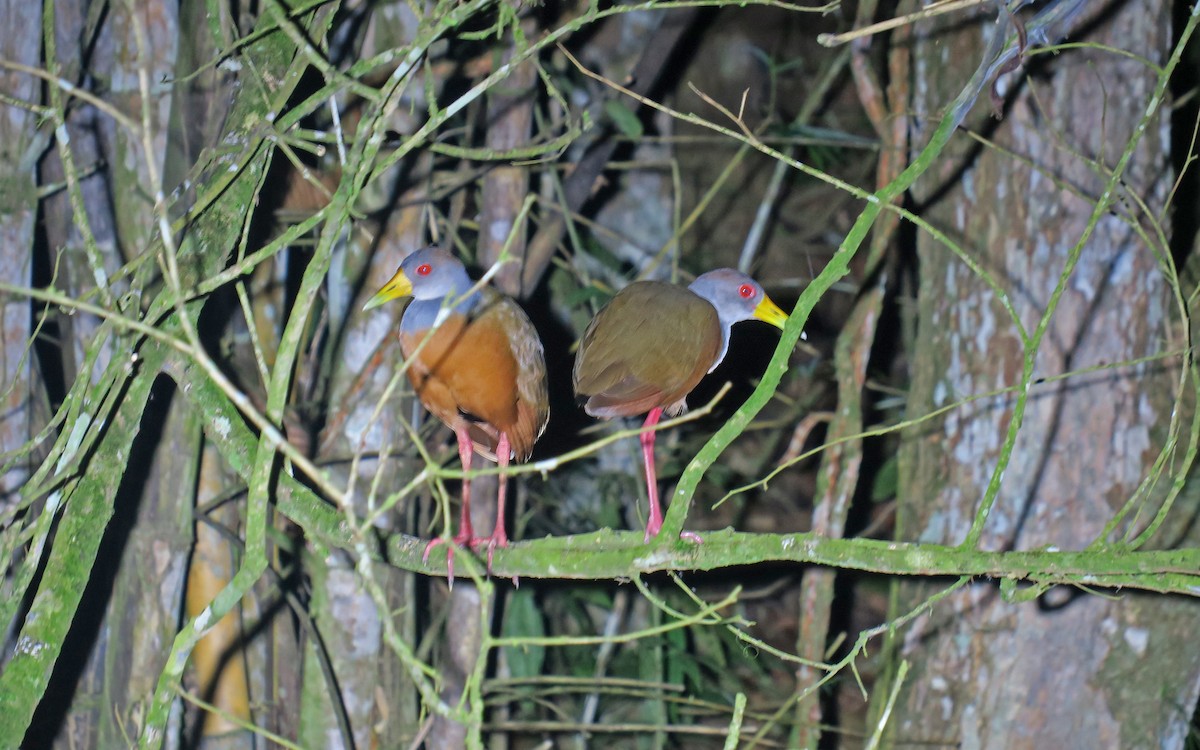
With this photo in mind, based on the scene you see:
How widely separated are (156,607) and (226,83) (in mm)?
1620

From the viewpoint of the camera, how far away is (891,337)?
6191 millimetres

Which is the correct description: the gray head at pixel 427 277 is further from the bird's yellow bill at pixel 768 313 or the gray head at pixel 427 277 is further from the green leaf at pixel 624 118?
the green leaf at pixel 624 118

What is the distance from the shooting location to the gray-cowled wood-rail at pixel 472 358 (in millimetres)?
2547

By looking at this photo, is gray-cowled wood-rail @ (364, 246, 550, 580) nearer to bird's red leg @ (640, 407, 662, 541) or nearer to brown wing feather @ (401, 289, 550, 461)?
brown wing feather @ (401, 289, 550, 461)

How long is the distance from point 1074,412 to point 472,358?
6.26ft

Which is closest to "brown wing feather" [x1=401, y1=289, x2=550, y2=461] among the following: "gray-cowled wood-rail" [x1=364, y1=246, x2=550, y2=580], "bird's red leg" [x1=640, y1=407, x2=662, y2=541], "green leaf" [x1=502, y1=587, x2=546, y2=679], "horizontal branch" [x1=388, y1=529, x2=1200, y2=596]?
"gray-cowled wood-rail" [x1=364, y1=246, x2=550, y2=580]

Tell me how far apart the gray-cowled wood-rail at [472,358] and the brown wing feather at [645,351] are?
0.49 ft

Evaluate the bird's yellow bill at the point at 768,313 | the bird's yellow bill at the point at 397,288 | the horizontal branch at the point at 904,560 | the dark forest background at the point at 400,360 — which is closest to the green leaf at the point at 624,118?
the dark forest background at the point at 400,360

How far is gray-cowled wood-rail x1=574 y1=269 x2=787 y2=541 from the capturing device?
2.61 meters

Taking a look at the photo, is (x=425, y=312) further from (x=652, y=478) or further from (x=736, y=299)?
(x=736, y=299)

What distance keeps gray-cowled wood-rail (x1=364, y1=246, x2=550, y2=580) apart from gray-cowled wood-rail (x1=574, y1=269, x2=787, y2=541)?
0.15 m

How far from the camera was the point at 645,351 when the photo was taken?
264cm

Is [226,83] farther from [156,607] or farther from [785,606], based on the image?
[785,606]

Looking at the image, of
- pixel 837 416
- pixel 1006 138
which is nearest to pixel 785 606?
pixel 837 416
